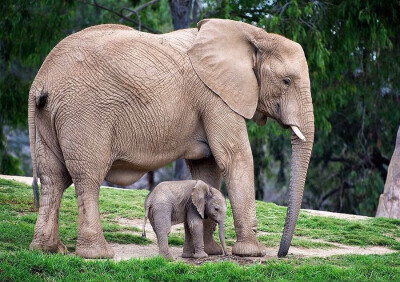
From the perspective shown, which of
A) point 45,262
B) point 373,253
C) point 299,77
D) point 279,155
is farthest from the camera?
point 279,155

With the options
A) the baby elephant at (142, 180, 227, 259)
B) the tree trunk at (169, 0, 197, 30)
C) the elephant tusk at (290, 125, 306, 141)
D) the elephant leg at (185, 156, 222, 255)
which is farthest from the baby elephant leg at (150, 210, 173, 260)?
the tree trunk at (169, 0, 197, 30)

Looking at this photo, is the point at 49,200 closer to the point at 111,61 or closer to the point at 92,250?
the point at 92,250

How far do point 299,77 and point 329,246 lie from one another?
250 cm

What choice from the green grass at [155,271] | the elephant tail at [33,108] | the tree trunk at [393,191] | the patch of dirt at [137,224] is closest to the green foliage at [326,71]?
the tree trunk at [393,191]

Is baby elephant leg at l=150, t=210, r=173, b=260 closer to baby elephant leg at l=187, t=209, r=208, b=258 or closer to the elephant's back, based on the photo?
baby elephant leg at l=187, t=209, r=208, b=258

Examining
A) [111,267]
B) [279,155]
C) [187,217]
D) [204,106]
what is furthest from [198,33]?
[279,155]

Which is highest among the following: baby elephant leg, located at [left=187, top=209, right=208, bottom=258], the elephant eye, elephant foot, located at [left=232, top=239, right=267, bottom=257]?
the elephant eye

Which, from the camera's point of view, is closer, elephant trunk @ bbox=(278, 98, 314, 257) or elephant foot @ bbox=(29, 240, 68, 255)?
elephant foot @ bbox=(29, 240, 68, 255)

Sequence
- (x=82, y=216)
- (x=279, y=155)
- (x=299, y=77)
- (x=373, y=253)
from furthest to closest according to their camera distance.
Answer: (x=279, y=155) → (x=373, y=253) → (x=299, y=77) → (x=82, y=216)

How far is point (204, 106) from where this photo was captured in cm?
1025

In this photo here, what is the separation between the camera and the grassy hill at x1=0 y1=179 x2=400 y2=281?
896 cm

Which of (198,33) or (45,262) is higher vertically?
(198,33)

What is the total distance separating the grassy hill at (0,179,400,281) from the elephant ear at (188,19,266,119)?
5.71 feet

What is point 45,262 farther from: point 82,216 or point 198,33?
point 198,33
